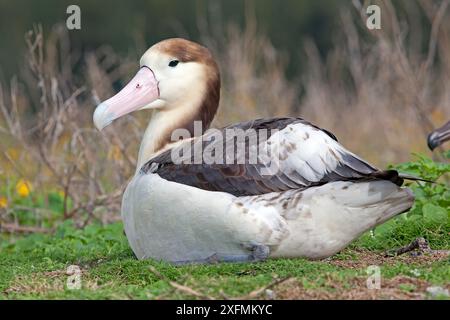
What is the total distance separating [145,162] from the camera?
18.7ft

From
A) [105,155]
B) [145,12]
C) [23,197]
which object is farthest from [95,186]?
[145,12]

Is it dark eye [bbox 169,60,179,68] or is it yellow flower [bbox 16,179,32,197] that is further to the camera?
yellow flower [bbox 16,179,32,197]

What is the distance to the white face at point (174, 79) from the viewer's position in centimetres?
581

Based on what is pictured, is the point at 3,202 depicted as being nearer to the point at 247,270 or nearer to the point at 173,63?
the point at 173,63

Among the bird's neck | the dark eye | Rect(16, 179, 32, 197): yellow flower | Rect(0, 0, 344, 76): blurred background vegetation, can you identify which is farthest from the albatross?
Rect(0, 0, 344, 76): blurred background vegetation

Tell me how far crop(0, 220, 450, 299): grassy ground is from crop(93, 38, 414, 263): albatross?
178 mm

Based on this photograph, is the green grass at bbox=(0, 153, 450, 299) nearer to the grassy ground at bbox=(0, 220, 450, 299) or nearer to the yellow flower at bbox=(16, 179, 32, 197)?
the grassy ground at bbox=(0, 220, 450, 299)

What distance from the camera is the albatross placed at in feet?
16.3

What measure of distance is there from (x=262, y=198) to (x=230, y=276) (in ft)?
1.63

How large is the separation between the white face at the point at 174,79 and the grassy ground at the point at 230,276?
3.24 ft

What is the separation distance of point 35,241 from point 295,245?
8.98 ft

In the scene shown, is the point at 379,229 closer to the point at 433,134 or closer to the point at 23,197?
the point at 433,134

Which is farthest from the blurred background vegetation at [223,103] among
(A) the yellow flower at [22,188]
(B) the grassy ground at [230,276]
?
(B) the grassy ground at [230,276]

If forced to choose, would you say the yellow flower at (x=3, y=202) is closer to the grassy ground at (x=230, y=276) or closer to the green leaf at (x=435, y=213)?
the grassy ground at (x=230, y=276)
